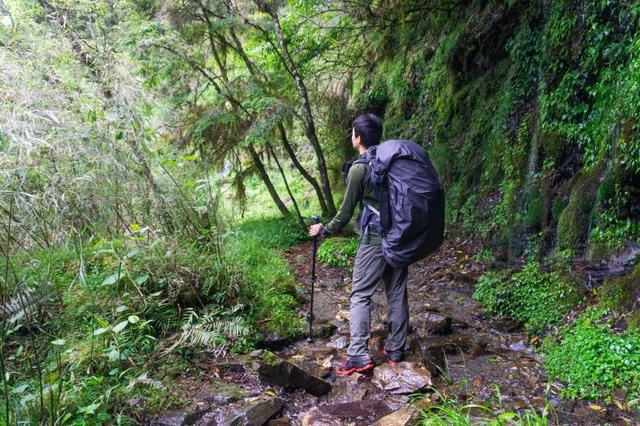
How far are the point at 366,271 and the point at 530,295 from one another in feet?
8.07

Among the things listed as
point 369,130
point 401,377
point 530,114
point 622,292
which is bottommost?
point 401,377

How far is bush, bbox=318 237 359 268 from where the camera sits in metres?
8.75

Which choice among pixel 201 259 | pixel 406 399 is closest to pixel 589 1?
pixel 406 399

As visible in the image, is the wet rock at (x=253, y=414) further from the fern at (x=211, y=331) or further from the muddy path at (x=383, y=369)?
the fern at (x=211, y=331)

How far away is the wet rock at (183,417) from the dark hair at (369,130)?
272 cm

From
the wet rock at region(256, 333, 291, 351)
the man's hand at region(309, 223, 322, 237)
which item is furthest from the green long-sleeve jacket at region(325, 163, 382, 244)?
the wet rock at region(256, 333, 291, 351)

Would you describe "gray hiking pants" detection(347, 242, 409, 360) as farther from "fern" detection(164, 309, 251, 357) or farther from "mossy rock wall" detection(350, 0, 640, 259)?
"mossy rock wall" detection(350, 0, 640, 259)

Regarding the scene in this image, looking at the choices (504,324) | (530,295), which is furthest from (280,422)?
(530,295)

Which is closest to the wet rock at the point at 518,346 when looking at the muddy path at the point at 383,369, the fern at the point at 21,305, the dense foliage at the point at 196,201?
the muddy path at the point at 383,369

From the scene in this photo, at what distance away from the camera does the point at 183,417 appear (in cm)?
315

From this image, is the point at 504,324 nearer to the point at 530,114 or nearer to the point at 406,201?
the point at 406,201

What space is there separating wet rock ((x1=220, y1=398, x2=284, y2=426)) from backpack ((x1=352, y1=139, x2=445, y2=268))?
1570 millimetres

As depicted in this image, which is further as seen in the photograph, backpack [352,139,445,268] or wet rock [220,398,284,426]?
backpack [352,139,445,268]

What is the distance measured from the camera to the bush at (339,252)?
8.75 metres
